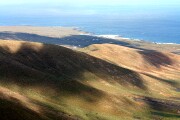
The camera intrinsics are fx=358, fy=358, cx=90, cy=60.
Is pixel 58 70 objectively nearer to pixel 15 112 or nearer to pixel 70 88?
pixel 70 88

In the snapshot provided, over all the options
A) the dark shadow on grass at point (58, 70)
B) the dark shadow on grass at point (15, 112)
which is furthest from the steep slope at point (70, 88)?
the dark shadow on grass at point (15, 112)

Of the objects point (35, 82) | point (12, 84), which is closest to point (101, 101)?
point (35, 82)

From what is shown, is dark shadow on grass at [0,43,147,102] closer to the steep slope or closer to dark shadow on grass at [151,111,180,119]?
the steep slope

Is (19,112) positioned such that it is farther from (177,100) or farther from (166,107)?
(177,100)

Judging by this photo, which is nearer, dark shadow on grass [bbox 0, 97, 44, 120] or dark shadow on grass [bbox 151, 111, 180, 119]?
dark shadow on grass [bbox 0, 97, 44, 120]

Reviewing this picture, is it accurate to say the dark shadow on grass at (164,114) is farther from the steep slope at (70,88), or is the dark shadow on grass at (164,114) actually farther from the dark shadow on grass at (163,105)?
the dark shadow on grass at (163,105)

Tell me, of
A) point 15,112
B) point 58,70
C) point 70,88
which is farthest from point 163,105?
point 15,112

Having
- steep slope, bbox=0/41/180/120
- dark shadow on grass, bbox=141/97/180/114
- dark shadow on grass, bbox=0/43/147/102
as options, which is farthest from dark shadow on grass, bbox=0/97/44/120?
dark shadow on grass, bbox=141/97/180/114

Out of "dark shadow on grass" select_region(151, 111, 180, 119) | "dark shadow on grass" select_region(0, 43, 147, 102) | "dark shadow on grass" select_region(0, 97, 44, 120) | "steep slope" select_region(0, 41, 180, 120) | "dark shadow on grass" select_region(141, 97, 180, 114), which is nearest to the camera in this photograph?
"dark shadow on grass" select_region(0, 97, 44, 120)

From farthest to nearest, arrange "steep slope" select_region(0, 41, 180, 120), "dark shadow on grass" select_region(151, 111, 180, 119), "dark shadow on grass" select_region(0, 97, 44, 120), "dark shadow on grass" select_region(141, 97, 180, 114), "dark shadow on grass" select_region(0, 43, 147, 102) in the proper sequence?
"dark shadow on grass" select_region(141, 97, 180, 114) < "dark shadow on grass" select_region(151, 111, 180, 119) < "dark shadow on grass" select_region(0, 43, 147, 102) < "steep slope" select_region(0, 41, 180, 120) < "dark shadow on grass" select_region(0, 97, 44, 120)
